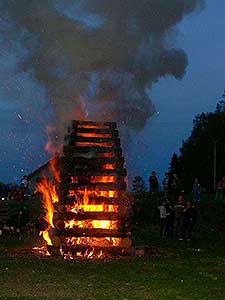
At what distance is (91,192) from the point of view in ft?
68.8

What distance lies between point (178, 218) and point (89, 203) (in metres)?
9.31

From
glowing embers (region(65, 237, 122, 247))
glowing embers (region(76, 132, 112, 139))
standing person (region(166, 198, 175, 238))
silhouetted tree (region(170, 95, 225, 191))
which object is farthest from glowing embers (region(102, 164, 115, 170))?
silhouetted tree (region(170, 95, 225, 191))

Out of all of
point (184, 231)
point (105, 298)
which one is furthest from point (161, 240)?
point (105, 298)

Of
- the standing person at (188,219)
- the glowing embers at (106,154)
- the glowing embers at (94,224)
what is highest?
the glowing embers at (106,154)

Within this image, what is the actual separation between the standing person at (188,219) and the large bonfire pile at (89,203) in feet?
22.3

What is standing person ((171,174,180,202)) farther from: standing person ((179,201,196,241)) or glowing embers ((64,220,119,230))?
glowing embers ((64,220,119,230))

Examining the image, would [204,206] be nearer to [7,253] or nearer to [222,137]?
[7,253]

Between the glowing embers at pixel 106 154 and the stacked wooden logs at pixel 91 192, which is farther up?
the glowing embers at pixel 106 154

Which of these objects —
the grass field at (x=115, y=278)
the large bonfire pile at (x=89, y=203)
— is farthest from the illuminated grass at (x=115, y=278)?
the large bonfire pile at (x=89, y=203)

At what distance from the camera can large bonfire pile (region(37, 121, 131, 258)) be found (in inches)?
810

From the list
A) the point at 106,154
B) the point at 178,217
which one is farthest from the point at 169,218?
the point at 106,154

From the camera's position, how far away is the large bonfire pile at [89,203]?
20578 millimetres

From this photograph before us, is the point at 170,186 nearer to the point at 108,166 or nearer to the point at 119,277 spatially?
the point at 108,166

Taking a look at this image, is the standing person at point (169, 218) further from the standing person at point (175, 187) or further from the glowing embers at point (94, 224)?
the glowing embers at point (94, 224)
